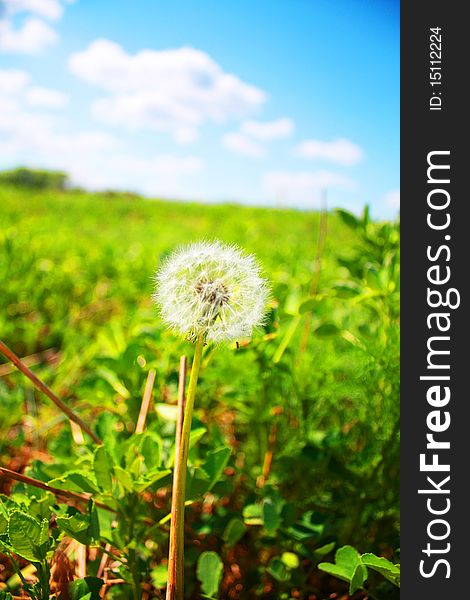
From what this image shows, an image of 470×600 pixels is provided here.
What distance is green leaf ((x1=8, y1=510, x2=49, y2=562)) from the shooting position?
0.81 meters


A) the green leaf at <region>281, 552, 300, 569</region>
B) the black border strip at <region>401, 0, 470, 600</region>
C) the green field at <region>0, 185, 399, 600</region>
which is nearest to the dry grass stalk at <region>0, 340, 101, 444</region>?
the green field at <region>0, 185, 399, 600</region>

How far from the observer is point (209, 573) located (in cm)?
107

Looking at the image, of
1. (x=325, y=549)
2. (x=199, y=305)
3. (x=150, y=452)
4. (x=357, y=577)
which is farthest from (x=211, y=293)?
(x=325, y=549)

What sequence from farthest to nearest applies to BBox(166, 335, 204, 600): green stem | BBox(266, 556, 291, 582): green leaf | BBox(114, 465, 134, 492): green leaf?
BBox(266, 556, 291, 582): green leaf → BBox(114, 465, 134, 492): green leaf → BBox(166, 335, 204, 600): green stem

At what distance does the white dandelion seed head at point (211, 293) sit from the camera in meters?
0.79

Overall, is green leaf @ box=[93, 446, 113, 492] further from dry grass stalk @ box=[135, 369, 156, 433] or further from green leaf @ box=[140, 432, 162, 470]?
dry grass stalk @ box=[135, 369, 156, 433]

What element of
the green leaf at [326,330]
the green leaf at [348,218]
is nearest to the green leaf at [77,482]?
the green leaf at [326,330]

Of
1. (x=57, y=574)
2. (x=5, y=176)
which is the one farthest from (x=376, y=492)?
(x=5, y=176)

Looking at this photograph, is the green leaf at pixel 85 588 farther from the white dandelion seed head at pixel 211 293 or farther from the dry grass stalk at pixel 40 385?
the white dandelion seed head at pixel 211 293

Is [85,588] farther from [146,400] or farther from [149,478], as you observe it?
[146,400]

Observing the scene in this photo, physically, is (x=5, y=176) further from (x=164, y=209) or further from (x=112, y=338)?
(x=112, y=338)

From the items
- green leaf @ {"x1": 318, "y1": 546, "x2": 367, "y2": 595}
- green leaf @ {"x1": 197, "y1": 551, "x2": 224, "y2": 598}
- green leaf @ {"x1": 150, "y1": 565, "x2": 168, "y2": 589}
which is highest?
green leaf @ {"x1": 318, "y1": 546, "x2": 367, "y2": 595}

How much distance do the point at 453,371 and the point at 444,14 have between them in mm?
773

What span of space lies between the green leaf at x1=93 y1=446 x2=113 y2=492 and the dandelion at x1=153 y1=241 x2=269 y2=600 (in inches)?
7.4
